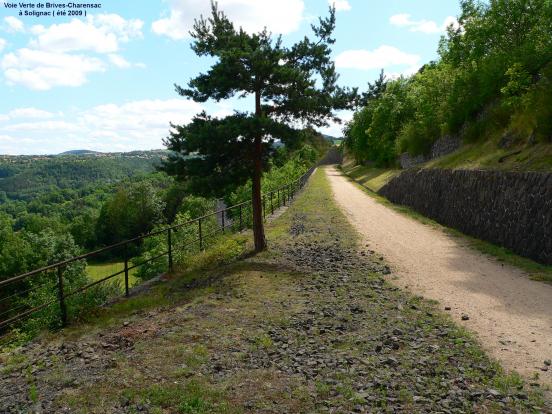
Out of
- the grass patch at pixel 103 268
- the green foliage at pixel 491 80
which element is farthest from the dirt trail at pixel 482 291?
the grass patch at pixel 103 268

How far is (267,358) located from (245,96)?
28.8 feet

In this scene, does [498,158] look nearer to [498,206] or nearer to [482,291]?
[498,206]

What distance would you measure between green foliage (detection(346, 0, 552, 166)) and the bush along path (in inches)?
306

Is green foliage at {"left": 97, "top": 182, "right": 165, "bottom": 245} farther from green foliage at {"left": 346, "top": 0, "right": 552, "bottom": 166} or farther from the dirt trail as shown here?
the dirt trail

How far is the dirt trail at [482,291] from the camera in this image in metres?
6.52

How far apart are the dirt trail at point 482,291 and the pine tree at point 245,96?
5121 millimetres

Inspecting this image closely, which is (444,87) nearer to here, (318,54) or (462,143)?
(462,143)

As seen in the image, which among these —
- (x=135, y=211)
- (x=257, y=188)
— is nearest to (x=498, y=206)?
(x=257, y=188)

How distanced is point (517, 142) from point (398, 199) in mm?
12438

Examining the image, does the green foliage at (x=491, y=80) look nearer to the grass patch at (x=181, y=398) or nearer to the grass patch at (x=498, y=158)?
the grass patch at (x=498, y=158)

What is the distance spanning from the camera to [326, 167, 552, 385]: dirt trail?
652 centimetres

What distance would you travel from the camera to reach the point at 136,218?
3118 inches

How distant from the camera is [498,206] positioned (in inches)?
575

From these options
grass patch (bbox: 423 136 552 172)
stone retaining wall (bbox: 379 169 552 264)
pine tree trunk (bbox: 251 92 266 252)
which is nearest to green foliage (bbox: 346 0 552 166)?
grass patch (bbox: 423 136 552 172)
